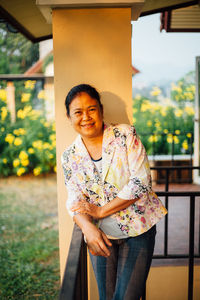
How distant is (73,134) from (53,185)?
587 centimetres

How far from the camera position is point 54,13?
212cm

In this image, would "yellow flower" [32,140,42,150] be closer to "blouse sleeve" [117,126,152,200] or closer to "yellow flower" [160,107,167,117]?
"yellow flower" [160,107,167,117]

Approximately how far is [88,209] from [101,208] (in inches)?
2.9

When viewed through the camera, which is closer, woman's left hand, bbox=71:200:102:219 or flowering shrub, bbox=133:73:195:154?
woman's left hand, bbox=71:200:102:219

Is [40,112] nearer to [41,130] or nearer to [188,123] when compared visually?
[41,130]

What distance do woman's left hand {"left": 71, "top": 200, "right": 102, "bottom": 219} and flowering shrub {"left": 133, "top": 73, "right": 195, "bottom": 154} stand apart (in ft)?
18.8

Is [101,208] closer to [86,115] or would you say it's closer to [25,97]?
[86,115]

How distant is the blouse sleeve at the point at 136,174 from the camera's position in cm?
158

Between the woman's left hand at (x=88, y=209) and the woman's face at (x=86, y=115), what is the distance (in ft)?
1.33

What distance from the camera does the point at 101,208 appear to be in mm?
1640

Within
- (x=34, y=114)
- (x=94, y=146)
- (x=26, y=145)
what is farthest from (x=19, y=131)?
(x=94, y=146)

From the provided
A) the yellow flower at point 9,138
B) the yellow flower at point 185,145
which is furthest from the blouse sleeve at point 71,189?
the yellow flower at point 9,138

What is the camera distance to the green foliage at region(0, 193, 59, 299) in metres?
3.61

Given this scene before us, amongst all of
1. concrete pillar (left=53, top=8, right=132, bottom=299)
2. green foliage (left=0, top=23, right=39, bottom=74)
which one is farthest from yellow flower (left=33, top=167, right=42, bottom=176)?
concrete pillar (left=53, top=8, right=132, bottom=299)
